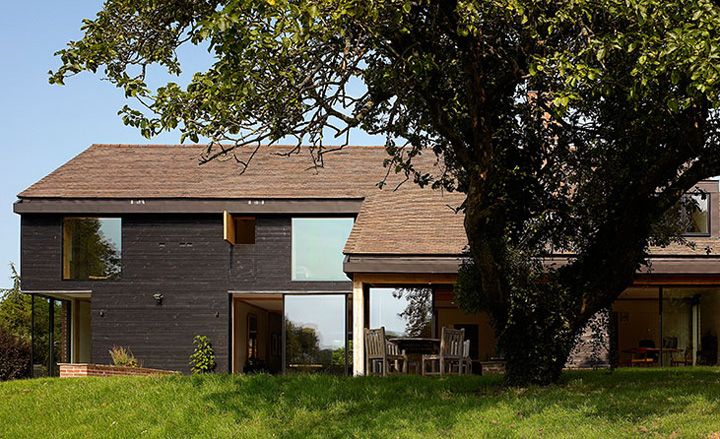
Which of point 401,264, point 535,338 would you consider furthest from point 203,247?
point 535,338

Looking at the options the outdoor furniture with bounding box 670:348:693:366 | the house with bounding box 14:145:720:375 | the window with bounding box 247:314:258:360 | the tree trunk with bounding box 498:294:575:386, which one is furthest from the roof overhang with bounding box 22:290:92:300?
the tree trunk with bounding box 498:294:575:386

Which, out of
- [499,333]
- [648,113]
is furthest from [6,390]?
[648,113]

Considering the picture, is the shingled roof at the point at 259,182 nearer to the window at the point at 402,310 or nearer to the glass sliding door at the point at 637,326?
the window at the point at 402,310

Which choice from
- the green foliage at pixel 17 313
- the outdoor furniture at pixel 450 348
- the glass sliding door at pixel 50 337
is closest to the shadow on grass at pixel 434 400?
the outdoor furniture at pixel 450 348

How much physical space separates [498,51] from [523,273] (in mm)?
3124

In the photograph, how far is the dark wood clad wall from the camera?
85.3 feet

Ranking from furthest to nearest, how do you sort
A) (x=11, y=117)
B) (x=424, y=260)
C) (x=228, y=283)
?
(x=228, y=283) → (x=424, y=260) → (x=11, y=117)

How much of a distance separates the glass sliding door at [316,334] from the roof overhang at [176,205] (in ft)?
7.56

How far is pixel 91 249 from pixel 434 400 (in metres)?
15.2

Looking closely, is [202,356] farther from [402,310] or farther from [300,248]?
[402,310]

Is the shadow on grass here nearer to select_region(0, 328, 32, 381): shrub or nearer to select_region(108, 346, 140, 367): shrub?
select_region(108, 346, 140, 367): shrub

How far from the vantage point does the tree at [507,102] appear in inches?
419

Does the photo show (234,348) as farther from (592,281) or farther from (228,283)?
(592,281)

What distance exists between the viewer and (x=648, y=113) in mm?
13367
